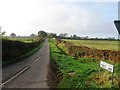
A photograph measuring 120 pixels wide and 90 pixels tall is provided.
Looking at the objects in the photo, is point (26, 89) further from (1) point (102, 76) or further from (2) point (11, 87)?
(1) point (102, 76)

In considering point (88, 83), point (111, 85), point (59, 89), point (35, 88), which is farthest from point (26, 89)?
point (111, 85)

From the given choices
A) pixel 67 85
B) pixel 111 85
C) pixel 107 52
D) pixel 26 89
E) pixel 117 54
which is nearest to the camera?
pixel 111 85

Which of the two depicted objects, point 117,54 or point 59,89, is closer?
point 59,89

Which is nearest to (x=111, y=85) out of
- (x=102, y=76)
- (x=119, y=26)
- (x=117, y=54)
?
(x=102, y=76)

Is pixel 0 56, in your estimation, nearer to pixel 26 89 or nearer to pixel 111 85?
pixel 26 89

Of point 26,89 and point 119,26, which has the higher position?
point 119,26

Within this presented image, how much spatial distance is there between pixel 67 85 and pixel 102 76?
2.00 m

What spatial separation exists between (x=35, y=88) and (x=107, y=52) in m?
19.0

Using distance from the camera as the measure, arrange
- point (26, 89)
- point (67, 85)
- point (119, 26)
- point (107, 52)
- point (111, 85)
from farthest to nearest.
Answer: point (107, 52)
point (67, 85)
point (26, 89)
point (111, 85)
point (119, 26)

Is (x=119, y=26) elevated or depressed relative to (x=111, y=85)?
elevated

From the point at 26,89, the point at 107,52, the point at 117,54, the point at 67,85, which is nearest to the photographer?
the point at 26,89

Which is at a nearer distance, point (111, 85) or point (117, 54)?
point (111, 85)

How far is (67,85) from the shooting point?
15430 mm

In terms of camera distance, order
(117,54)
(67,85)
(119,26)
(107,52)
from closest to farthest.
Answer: (119,26) < (67,85) < (117,54) < (107,52)
